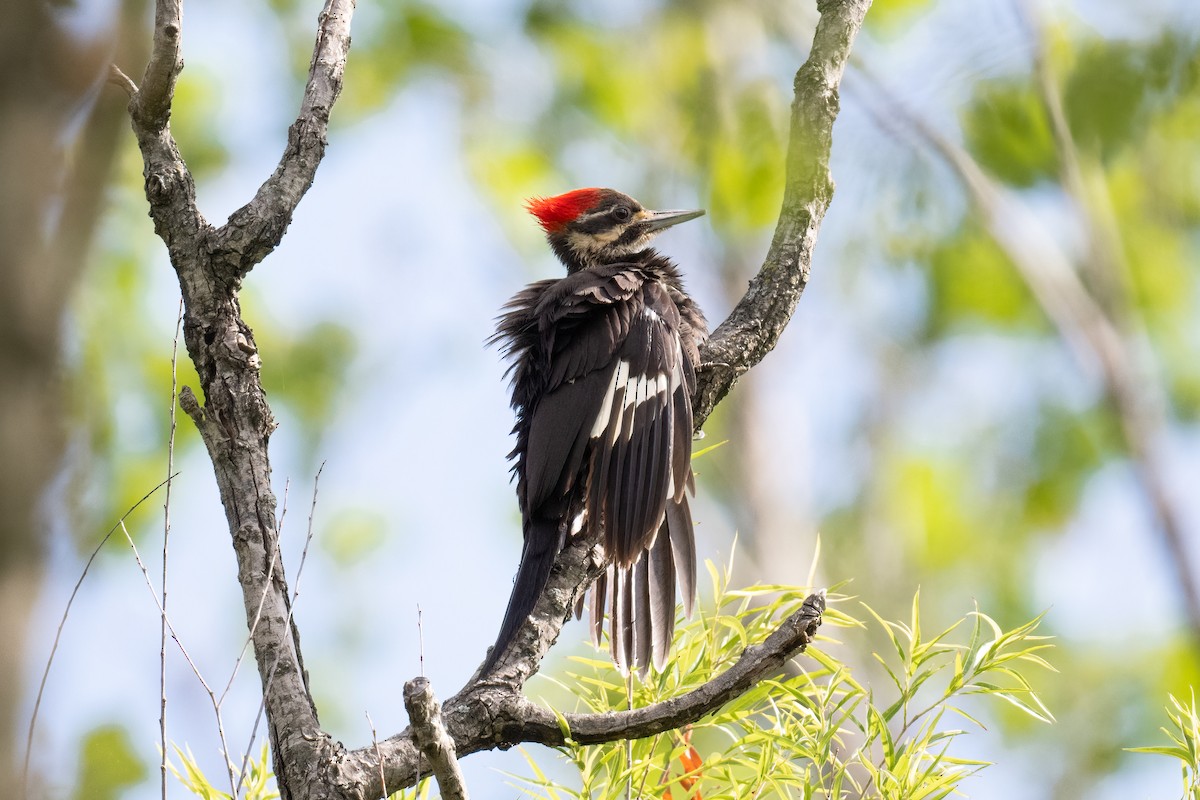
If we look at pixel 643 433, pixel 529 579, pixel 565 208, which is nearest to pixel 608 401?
pixel 643 433

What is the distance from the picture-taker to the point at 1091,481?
33.9 feet

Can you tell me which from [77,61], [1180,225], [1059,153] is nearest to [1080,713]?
[1180,225]

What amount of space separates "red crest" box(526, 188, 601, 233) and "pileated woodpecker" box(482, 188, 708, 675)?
32.9 inches

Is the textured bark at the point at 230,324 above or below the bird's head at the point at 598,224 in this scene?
below

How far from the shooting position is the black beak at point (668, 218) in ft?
15.6

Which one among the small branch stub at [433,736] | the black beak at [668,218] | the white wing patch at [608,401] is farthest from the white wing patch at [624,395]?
the small branch stub at [433,736]

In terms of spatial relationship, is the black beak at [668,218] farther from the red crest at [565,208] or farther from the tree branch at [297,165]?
the tree branch at [297,165]

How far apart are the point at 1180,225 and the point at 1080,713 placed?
4555 millimetres

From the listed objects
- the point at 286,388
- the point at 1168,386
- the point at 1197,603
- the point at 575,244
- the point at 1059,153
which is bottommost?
the point at 1197,603

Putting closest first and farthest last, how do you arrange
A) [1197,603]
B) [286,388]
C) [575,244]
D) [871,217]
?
1. [575,244]
2. [1197,603]
3. [871,217]
4. [286,388]

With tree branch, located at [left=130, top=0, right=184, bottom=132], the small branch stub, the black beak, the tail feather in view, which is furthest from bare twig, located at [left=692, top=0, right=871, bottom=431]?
the small branch stub

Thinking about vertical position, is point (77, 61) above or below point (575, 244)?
below

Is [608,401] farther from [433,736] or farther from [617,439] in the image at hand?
[433,736]

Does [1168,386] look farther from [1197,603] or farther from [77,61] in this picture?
[77,61]
